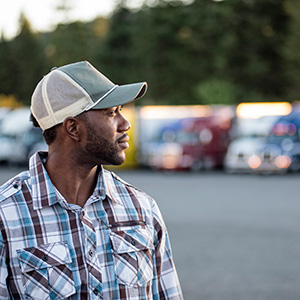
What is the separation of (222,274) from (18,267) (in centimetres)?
494

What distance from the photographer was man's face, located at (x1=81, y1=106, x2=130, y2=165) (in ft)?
6.97

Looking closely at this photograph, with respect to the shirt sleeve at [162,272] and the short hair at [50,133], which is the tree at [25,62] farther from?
the shirt sleeve at [162,272]

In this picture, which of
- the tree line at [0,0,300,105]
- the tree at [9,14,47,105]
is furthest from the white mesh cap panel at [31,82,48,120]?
the tree at [9,14,47,105]

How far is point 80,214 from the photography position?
2037 mm

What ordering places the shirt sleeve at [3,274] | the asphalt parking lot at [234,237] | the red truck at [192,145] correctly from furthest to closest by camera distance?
the red truck at [192,145] < the asphalt parking lot at [234,237] < the shirt sleeve at [3,274]

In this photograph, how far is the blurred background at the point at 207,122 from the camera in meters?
7.72

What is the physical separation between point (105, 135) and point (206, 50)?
50724mm

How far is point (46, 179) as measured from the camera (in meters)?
2.10

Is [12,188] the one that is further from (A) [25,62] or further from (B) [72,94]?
(A) [25,62]

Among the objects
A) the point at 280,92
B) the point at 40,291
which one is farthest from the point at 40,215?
the point at 280,92

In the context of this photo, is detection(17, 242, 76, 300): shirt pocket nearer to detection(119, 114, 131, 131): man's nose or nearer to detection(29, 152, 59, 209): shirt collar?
detection(29, 152, 59, 209): shirt collar

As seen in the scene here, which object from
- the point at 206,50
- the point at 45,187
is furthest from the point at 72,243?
the point at 206,50

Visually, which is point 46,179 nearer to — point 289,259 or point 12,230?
point 12,230

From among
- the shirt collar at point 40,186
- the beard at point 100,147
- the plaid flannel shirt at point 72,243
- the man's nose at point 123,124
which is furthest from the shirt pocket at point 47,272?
the man's nose at point 123,124
